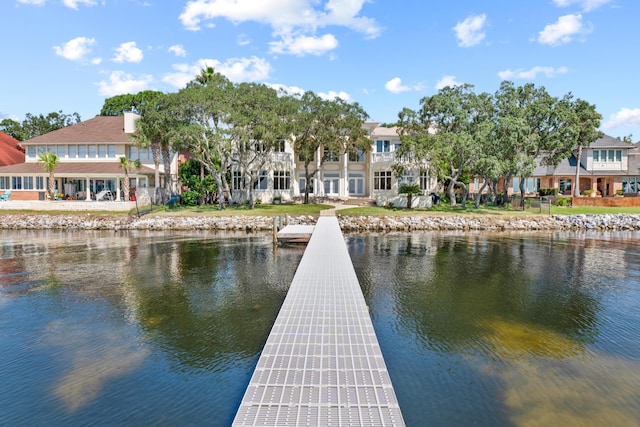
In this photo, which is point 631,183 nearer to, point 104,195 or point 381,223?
point 381,223

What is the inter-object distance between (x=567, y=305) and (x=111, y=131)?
144ft

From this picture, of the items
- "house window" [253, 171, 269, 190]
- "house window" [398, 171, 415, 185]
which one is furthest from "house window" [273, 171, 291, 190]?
"house window" [398, 171, 415, 185]

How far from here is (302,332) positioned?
7.73 m

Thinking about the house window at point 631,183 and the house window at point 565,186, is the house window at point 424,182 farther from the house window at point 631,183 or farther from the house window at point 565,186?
the house window at point 631,183

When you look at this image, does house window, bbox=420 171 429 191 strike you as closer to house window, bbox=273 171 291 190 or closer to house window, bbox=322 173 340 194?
house window, bbox=322 173 340 194

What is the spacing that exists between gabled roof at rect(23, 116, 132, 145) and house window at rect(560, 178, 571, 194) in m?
48.6

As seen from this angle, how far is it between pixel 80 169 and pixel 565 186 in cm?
5305

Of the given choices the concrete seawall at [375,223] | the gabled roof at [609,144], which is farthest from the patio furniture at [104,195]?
the gabled roof at [609,144]

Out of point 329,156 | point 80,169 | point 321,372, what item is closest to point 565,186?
point 329,156

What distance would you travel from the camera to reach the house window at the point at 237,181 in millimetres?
39969

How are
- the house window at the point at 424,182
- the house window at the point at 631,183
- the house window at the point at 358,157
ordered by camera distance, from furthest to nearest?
the house window at the point at 631,183, the house window at the point at 358,157, the house window at the point at 424,182

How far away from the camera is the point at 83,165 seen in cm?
3934

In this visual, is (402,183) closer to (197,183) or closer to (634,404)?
(197,183)

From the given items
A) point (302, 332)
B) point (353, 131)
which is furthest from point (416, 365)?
point (353, 131)
